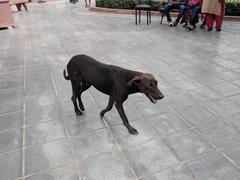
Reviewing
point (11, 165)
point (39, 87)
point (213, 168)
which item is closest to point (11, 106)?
point (39, 87)

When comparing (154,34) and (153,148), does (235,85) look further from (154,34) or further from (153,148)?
(154,34)

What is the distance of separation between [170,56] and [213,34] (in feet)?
9.22

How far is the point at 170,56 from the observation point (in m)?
6.65

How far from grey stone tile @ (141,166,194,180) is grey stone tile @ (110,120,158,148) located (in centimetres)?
59

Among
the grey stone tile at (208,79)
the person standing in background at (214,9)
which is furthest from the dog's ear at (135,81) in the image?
the person standing in background at (214,9)

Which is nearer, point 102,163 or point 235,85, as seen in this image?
point 102,163

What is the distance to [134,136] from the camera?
11.5 feet

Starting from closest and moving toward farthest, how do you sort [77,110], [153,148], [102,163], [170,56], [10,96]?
Answer: [102,163]
[153,148]
[77,110]
[10,96]
[170,56]

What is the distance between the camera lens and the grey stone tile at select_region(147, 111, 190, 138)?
11.9 feet

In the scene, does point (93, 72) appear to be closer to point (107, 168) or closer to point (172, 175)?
point (107, 168)

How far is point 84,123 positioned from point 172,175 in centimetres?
151

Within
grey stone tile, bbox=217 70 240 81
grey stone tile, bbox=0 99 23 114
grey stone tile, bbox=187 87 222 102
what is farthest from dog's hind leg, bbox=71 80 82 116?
grey stone tile, bbox=217 70 240 81

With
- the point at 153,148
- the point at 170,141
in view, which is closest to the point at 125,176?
the point at 153,148

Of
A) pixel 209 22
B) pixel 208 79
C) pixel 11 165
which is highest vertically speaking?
pixel 209 22
